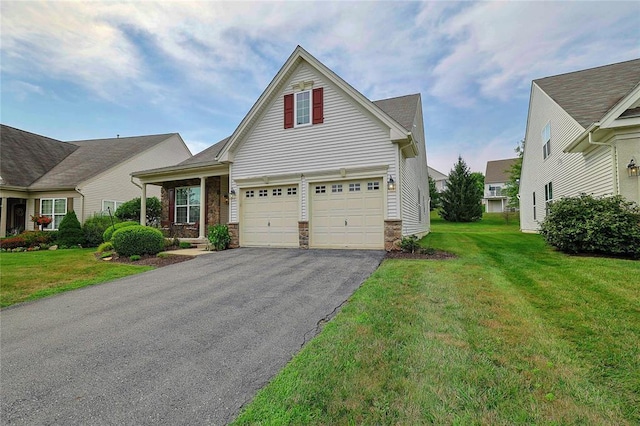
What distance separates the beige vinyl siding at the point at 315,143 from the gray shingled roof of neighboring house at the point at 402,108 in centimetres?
339

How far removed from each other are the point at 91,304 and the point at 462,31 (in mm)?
13731

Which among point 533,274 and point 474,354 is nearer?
point 474,354

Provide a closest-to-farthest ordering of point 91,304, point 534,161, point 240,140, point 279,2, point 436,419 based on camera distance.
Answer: point 436,419
point 91,304
point 279,2
point 240,140
point 534,161

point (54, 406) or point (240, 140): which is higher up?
point (240, 140)

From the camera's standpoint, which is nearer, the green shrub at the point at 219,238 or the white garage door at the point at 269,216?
the white garage door at the point at 269,216

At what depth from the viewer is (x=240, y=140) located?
11.7m

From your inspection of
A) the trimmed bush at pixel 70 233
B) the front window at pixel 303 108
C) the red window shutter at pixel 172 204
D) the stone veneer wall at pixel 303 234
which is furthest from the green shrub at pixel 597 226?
the trimmed bush at pixel 70 233

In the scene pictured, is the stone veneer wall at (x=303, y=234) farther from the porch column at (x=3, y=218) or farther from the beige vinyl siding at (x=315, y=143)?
the porch column at (x=3, y=218)

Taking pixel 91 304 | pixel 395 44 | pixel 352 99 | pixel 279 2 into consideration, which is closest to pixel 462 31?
pixel 395 44

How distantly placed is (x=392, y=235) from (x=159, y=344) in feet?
23.3

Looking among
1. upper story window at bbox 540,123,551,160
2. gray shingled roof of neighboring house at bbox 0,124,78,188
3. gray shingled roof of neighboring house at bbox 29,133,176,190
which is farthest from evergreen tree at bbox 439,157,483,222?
gray shingled roof of neighboring house at bbox 0,124,78,188

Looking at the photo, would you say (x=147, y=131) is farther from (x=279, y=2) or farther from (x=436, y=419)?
(x=436, y=419)

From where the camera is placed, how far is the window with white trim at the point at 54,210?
16641mm

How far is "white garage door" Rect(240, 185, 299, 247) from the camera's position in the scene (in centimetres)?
1084
